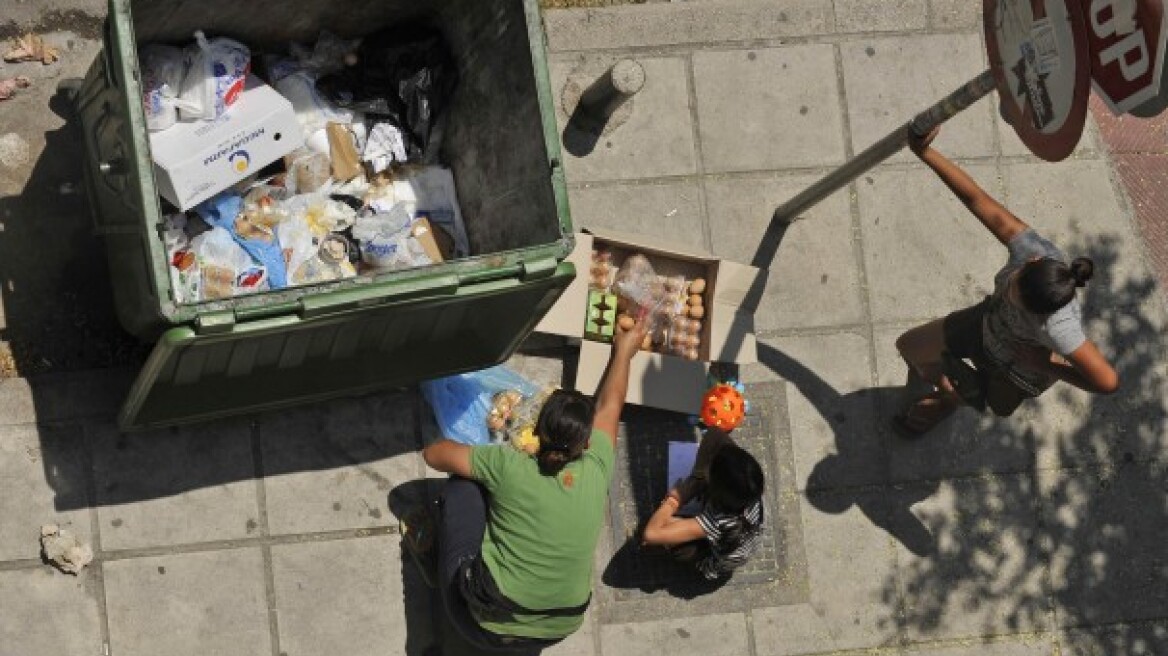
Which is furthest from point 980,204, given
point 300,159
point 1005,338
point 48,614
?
point 48,614

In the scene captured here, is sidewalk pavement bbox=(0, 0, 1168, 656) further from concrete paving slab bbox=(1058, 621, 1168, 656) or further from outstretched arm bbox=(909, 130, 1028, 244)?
outstretched arm bbox=(909, 130, 1028, 244)

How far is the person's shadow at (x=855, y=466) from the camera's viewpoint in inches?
300

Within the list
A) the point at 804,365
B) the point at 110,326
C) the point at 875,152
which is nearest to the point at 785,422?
the point at 804,365

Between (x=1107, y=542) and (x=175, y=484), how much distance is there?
489 centimetres

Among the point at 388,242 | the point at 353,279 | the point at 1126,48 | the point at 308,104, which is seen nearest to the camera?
the point at 1126,48

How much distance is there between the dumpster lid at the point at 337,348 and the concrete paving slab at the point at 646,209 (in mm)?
1117

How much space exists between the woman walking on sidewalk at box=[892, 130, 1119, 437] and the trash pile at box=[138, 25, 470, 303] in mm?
2238

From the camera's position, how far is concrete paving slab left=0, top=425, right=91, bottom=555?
22.1 feet

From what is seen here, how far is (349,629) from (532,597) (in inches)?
47.4

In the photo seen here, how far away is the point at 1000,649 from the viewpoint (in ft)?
25.2

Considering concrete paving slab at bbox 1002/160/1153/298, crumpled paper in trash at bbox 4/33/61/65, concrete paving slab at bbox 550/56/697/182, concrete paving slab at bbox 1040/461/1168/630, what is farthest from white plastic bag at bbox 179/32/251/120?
concrete paving slab at bbox 1040/461/1168/630

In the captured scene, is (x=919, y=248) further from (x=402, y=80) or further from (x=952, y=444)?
(x=402, y=80)

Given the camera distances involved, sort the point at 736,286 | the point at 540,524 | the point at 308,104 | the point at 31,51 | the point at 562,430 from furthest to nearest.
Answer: the point at 736,286 → the point at 31,51 → the point at 308,104 → the point at 540,524 → the point at 562,430

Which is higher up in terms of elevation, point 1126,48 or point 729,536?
point 1126,48
